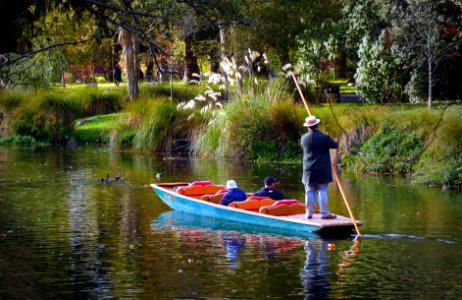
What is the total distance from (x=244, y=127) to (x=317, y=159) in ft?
43.4

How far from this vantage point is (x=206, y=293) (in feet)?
39.4

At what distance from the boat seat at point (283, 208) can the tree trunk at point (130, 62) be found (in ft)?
80.1

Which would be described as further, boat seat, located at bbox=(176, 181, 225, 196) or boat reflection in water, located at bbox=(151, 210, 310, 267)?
boat seat, located at bbox=(176, 181, 225, 196)

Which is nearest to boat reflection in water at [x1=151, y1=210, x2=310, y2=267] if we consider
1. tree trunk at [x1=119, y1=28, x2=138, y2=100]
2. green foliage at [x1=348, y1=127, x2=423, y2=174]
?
green foliage at [x1=348, y1=127, x2=423, y2=174]

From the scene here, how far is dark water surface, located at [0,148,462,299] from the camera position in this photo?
1238cm

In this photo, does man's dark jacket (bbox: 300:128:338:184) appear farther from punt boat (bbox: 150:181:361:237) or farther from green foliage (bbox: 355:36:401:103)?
green foliage (bbox: 355:36:401:103)

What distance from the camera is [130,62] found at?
139 ft

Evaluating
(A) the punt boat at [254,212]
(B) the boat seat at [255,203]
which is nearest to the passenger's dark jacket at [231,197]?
(A) the punt boat at [254,212]

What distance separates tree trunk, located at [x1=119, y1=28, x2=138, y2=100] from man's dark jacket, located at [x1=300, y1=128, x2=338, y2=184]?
24828 millimetres

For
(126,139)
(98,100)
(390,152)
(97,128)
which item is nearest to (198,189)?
(390,152)

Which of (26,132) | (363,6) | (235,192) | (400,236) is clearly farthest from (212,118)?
(400,236)

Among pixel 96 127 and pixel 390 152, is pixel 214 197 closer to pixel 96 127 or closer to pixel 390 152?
pixel 390 152

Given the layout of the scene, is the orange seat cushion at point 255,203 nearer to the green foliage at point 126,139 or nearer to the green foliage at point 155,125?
the green foliage at point 155,125

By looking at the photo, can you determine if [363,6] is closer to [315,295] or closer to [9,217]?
[9,217]
